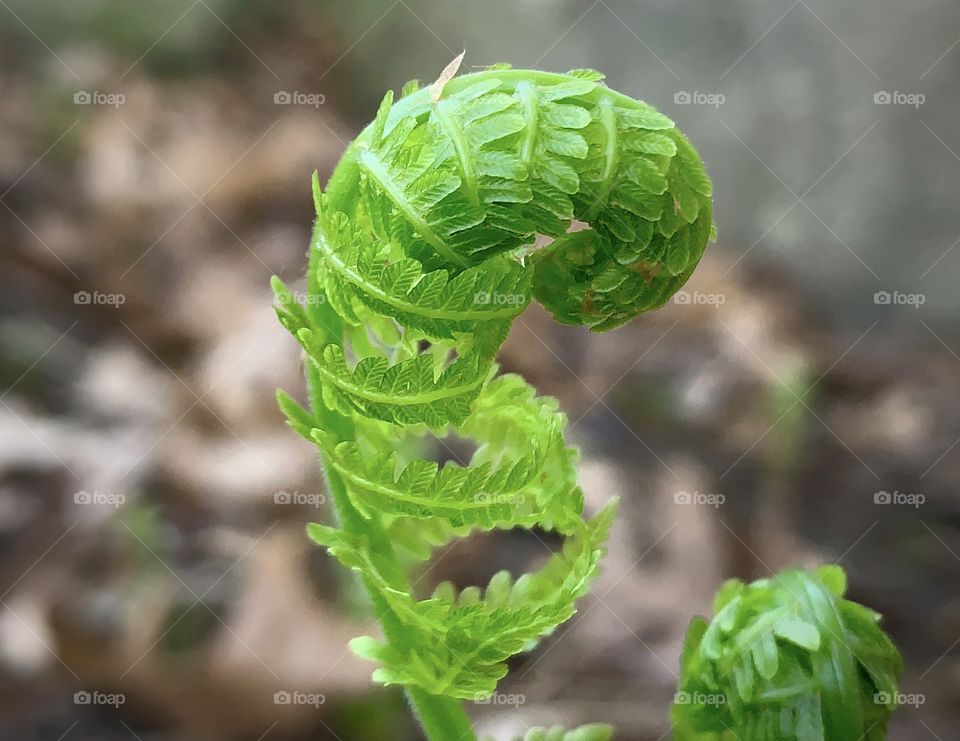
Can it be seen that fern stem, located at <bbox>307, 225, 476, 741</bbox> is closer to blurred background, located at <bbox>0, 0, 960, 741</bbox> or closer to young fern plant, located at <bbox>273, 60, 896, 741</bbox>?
young fern plant, located at <bbox>273, 60, 896, 741</bbox>

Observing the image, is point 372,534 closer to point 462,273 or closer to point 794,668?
point 462,273

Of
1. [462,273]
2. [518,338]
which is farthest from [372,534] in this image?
[518,338]

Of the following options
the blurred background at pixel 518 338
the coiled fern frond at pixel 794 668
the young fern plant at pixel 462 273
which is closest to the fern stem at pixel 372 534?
the young fern plant at pixel 462 273

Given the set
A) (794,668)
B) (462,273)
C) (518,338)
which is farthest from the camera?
(518,338)

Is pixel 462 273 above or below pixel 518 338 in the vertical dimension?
above

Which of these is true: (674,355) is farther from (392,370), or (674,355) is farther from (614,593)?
(392,370)

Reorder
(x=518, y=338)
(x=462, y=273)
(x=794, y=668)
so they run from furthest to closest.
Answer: (x=518, y=338)
(x=794, y=668)
(x=462, y=273)

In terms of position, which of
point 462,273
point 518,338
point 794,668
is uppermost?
point 462,273
